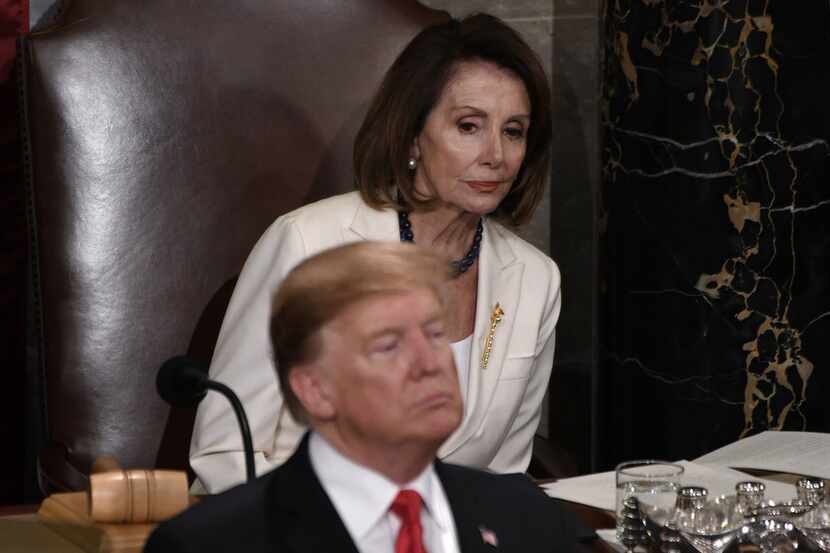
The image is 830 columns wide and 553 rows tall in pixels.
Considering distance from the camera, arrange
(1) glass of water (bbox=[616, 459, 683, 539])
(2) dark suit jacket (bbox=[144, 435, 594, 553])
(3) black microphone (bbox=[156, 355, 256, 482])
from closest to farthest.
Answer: (2) dark suit jacket (bbox=[144, 435, 594, 553])
(3) black microphone (bbox=[156, 355, 256, 482])
(1) glass of water (bbox=[616, 459, 683, 539])

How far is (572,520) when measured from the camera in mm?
1606

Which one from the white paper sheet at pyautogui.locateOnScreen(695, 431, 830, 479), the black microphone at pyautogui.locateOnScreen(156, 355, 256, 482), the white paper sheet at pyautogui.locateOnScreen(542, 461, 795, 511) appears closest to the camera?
the black microphone at pyautogui.locateOnScreen(156, 355, 256, 482)

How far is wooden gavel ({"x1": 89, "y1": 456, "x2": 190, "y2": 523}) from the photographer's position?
1807mm

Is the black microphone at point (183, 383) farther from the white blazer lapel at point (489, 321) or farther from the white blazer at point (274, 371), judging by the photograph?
the white blazer lapel at point (489, 321)

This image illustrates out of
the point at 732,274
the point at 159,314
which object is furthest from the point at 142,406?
the point at 732,274

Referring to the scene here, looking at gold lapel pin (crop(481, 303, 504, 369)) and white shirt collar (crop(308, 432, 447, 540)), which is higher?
white shirt collar (crop(308, 432, 447, 540))

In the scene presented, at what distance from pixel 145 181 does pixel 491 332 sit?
726 millimetres

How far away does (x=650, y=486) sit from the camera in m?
2.03

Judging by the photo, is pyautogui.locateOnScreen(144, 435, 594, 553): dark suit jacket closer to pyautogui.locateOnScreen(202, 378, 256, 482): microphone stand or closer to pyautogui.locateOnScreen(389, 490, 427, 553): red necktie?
pyautogui.locateOnScreen(389, 490, 427, 553): red necktie

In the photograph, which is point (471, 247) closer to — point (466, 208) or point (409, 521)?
point (466, 208)

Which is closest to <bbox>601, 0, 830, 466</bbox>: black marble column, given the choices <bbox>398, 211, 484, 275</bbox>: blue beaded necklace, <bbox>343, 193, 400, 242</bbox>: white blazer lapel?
<bbox>398, 211, 484, 275</bbox>: blue beaded necklace

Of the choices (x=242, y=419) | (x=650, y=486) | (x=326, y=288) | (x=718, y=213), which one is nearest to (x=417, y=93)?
(x=718, y=213)

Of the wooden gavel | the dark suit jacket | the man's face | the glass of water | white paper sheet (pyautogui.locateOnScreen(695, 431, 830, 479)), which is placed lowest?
white paper sheet (pyautogui.locateOnScreen(695, 431, 830, 479))

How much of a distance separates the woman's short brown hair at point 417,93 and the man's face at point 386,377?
1436mm
